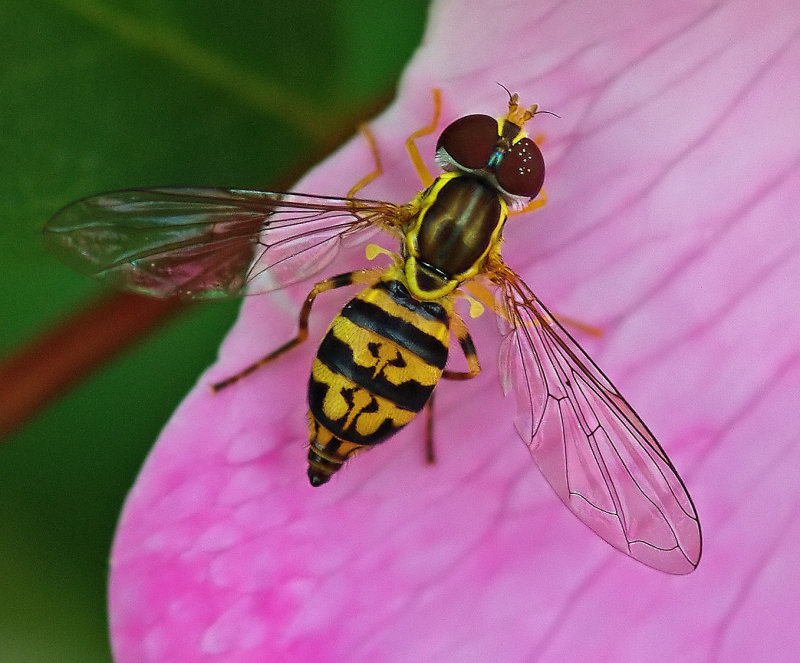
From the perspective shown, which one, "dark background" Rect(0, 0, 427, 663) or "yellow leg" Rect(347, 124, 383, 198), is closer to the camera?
"yellow leg" Rect(347, 124, 383, 198)

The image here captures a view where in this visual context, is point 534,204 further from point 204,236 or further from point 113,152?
point 113,152

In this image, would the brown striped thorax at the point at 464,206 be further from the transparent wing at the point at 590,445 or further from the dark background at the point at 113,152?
the dark background at the point at 113,152

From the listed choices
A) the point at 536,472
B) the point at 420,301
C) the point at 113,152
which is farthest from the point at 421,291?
the point at 113,152

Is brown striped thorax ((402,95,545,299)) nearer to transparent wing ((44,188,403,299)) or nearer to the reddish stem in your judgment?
transparent wing ((44,188,403,299))

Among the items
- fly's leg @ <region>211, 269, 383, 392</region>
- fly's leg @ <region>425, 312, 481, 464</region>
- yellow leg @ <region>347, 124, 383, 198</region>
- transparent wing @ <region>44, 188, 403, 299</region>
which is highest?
yellow leg @ <region>347, 124, 383, 198</region>

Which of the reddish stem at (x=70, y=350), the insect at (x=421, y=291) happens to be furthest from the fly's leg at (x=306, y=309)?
the reddish stem at (x=70, y=350)

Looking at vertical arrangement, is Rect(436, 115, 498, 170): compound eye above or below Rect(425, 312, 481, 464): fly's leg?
above

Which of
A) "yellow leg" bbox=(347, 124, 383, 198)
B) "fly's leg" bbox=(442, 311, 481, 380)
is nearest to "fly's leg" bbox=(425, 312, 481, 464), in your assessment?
"fly's leg" bbox=(442, 311, 481, 380)
